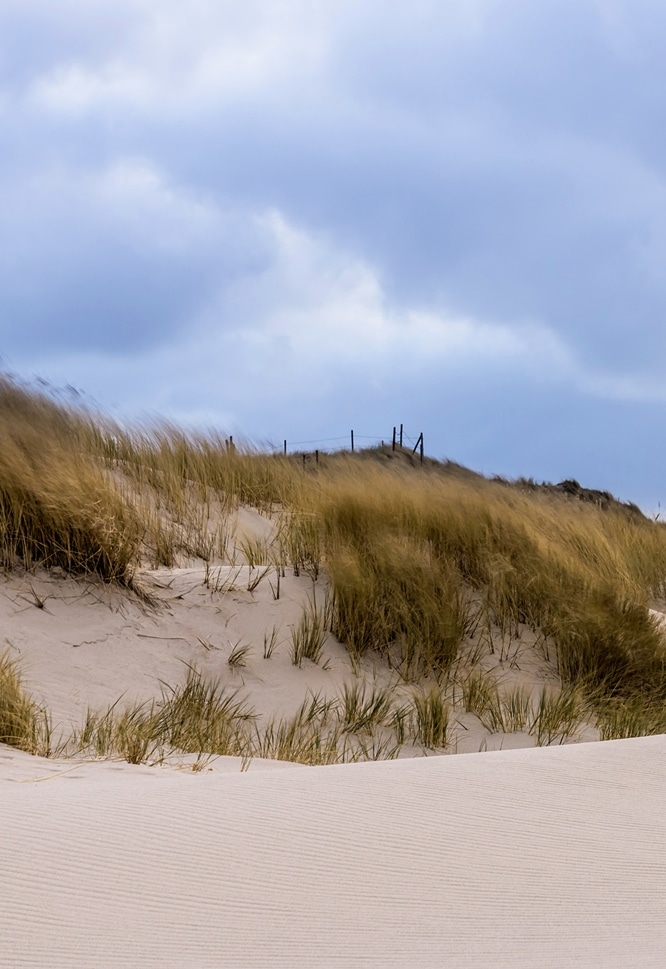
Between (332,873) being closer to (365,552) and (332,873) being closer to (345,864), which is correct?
(345,864)

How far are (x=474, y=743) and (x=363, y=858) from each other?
3534mm

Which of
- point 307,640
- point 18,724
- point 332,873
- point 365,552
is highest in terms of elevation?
point 365,552

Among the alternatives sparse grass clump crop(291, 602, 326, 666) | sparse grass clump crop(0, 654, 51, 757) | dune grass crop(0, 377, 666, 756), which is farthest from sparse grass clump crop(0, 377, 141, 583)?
A: sparse grass clump crop(0, 654, 51, 757)

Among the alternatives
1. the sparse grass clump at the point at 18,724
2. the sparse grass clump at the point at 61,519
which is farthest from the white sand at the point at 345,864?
the sparse grass clump at the point at 61,519

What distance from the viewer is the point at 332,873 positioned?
6.88ft

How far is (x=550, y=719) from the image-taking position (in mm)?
5512

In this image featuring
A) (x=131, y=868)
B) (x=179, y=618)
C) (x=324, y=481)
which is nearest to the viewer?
(x=131, y=868)

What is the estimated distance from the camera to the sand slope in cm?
181

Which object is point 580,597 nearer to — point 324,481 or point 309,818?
point 324,481

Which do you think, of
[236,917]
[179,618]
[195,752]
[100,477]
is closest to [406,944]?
[236,917]

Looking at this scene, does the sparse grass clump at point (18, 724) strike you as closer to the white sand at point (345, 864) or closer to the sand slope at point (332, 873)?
the white sand at point (345, 864)

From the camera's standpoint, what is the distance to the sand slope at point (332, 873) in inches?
71.1

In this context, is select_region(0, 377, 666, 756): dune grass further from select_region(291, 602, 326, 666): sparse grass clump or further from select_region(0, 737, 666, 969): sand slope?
select_region(0, 737, 666, 969): sand slope

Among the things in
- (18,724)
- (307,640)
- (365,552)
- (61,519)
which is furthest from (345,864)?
(365,552)
